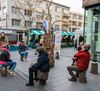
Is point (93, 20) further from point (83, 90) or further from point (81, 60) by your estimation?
point (83, 90)

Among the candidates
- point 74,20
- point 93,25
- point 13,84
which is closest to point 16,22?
point 93,25

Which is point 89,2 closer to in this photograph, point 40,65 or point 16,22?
point 40,65

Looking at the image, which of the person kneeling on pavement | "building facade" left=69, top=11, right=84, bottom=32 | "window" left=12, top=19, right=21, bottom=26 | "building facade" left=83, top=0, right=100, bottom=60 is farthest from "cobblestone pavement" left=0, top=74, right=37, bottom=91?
"building facade" left=69, top=11, right=84, bottom=32

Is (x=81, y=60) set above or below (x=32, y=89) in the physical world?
above

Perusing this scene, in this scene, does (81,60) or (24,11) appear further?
(24,11)

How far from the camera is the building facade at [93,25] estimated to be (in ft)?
63.2

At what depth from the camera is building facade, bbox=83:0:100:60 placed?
1925cm

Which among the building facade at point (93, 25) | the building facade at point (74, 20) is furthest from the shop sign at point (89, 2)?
the building facade at point (74, 20)

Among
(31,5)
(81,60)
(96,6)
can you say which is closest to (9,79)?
(81,60)

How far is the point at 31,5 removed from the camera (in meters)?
50.6

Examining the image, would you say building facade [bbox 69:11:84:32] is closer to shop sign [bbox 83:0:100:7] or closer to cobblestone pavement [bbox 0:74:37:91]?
shop sign [bbox 83:0:100:7]

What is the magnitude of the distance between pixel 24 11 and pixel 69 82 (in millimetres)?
47016

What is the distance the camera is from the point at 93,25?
65.6 ft

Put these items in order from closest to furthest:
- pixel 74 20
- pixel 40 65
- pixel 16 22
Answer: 1. pixel 40 65
2. pixel 16 22
3. pixel 74 20
